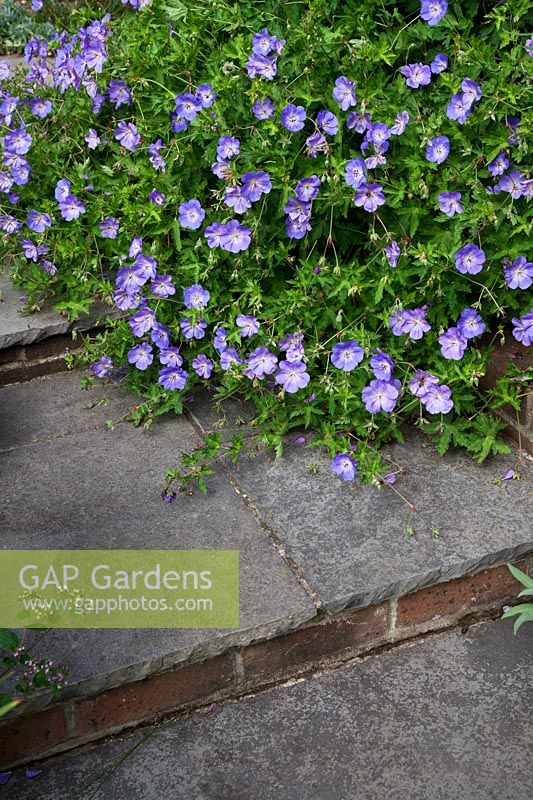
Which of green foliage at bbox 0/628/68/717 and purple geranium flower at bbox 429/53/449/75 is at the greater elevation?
purple geranium flower at bbox 429/53/449/75

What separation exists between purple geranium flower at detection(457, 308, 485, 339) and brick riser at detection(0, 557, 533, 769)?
58 cm

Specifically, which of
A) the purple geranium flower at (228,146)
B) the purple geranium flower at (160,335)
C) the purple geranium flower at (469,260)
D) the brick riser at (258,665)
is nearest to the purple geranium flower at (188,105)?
the purple geranium flower at (228,146)

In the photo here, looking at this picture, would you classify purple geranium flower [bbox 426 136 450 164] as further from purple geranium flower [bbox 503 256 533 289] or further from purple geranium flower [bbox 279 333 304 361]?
purple geranium flower [bbox 279 333 304 361]

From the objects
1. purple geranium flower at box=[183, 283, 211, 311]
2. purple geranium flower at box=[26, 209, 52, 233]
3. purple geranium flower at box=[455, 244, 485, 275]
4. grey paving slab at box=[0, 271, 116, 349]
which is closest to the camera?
purple geranium flower at box=[455, 244, 485, 275]

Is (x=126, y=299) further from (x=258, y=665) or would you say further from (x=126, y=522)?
(x=258, y=665)

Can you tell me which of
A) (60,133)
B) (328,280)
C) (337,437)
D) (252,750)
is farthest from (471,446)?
(60,133)

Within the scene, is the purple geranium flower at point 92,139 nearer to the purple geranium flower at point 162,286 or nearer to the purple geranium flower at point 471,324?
the purple geranium flower at point 162,286

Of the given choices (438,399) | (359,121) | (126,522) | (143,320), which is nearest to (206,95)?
(359,121)

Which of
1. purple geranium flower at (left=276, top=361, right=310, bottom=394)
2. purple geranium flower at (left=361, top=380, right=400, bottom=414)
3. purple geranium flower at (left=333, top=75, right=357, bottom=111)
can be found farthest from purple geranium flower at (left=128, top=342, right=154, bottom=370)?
purple geranium flower at (left=333, top=75, right=357, bottom=111)

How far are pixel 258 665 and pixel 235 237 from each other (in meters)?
1.06

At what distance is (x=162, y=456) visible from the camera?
102 inches

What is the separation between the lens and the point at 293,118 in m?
2.29

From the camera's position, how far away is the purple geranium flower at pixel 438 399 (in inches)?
93.0

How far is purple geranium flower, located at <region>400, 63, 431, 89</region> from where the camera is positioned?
2.28 meters
